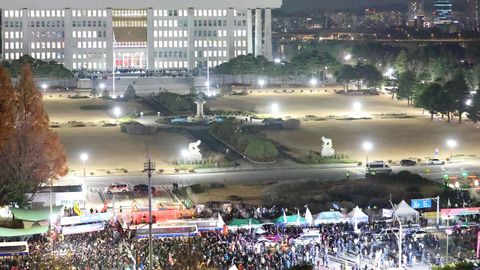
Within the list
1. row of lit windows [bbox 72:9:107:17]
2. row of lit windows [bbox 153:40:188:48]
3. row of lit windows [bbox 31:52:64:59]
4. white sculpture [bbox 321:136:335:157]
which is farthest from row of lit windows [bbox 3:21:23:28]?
white sculpture [bbox 321:136:335:157]

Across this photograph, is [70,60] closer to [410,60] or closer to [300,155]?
[410,60]

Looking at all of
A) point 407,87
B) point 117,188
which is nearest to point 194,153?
point 117,188

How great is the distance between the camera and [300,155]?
45.6m

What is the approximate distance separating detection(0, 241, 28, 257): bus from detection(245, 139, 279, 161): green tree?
1912cm

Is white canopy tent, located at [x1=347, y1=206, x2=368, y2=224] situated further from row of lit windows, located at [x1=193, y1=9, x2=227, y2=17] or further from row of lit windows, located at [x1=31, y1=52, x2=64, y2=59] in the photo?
row of lit windows, located at [x1=193, y1=9, x2=227, y2=17]

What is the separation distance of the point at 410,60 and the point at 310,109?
30501mm

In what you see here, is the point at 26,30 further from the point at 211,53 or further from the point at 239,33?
the point at 239,33

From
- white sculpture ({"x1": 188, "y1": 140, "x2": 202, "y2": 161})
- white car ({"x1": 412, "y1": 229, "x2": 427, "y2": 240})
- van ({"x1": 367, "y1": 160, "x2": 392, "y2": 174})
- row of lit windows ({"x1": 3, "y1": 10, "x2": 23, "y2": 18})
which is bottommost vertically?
white car ({"x1": 412, "y1": 229, "x2": 427, "y2": 240})

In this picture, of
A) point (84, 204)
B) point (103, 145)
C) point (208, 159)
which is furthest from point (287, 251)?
point (103, 145)

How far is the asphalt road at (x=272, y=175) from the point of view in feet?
129

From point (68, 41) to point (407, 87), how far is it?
47525 mm

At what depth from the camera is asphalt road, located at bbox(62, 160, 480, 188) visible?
1547 inches

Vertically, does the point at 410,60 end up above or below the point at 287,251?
above

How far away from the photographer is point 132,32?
110500 millimetres
